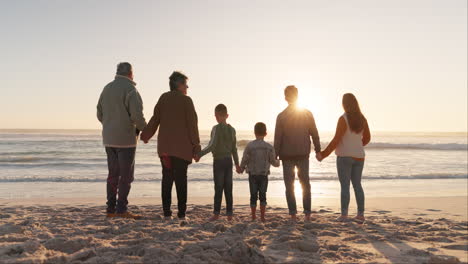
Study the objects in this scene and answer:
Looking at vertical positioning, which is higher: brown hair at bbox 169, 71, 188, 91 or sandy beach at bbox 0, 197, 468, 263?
brown hair at bbox 169, 71, 188, 91

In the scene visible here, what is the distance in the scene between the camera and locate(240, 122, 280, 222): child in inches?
239

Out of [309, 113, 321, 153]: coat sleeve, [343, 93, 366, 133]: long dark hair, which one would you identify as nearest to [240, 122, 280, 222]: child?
[309, 113, 321, 153]: coat sleeve

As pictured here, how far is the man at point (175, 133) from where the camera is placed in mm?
5961

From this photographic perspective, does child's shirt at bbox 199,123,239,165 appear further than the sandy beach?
Yes

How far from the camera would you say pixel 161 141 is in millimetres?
5988

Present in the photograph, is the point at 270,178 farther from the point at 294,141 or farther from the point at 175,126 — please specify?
the point at 175,126

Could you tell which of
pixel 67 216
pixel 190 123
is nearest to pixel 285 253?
pixel 190 123

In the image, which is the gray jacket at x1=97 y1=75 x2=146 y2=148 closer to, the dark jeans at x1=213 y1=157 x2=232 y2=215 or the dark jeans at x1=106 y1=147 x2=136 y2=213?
the dark jeans at x1=106 y1=147 x2=136 y2=213

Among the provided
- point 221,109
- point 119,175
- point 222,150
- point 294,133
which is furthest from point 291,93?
point 119,175

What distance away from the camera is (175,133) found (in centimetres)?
596

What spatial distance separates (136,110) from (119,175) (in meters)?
1.02

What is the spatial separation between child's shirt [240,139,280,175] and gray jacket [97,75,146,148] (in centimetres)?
155

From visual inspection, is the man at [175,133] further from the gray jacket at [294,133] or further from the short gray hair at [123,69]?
the gray jacket at [294,133]

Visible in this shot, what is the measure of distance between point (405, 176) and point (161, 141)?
1161cm
